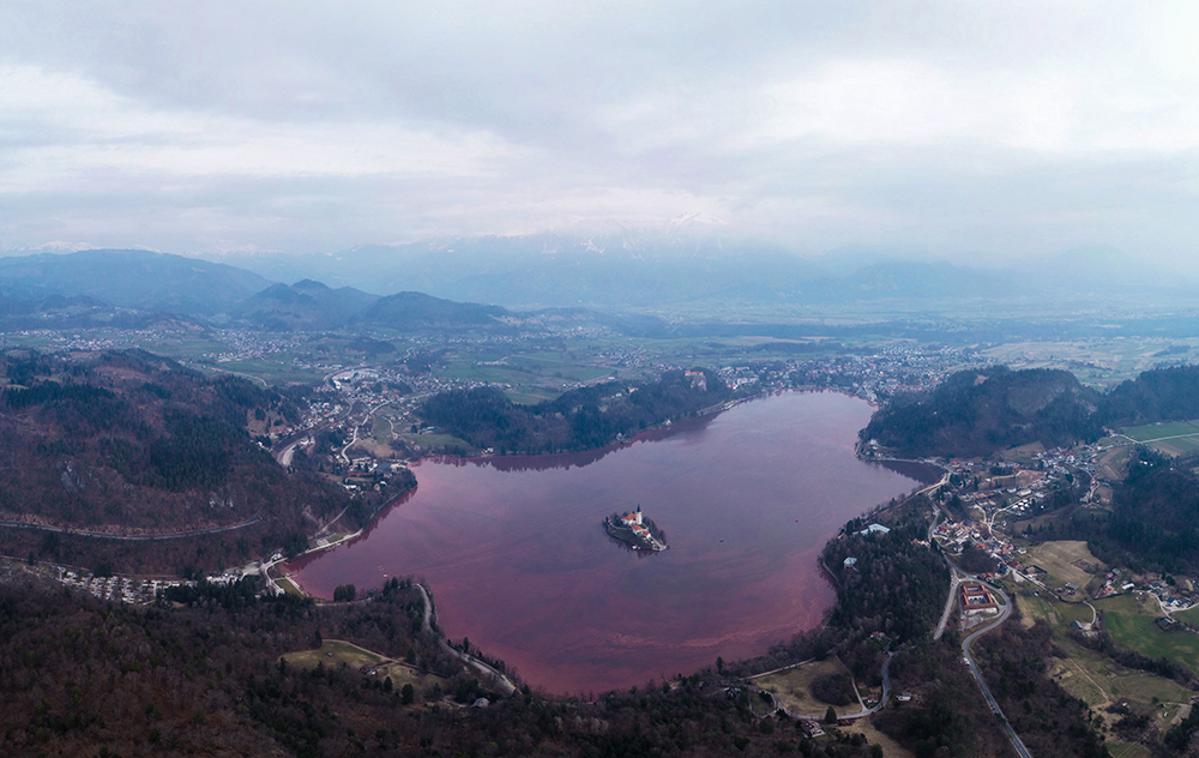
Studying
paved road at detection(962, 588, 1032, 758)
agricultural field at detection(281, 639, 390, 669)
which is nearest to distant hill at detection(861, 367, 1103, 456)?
paved road at detection(962, 588, 1032, 758)

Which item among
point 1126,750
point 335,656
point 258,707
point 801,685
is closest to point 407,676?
point 335,656

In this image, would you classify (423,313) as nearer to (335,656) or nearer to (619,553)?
(619,553)

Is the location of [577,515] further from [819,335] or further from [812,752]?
[819,335]

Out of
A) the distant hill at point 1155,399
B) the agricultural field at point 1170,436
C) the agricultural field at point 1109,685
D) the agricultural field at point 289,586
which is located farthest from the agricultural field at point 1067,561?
the agricultural field at point 289,586

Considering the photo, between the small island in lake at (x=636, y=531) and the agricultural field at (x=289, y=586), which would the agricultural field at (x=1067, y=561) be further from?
the agricultural field at (x=289, y=586)

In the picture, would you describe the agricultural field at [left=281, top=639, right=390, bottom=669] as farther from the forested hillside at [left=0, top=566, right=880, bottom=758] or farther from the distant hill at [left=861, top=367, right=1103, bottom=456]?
the distant hill at [left=861, top=367, right=1103, bottom=456]

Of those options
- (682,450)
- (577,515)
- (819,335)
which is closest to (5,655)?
(577,515)
